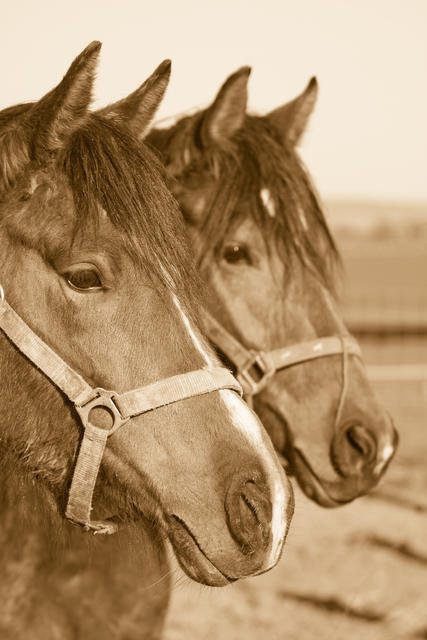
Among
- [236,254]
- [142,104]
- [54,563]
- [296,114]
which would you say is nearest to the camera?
[142,104]

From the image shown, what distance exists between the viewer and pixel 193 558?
230 cm

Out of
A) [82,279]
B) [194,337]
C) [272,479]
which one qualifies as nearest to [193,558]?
[272,479]

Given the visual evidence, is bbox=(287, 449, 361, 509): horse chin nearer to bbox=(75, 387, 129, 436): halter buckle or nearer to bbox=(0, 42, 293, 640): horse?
bbox=(0, 42, 293, 640): horse

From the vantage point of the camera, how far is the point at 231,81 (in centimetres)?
352

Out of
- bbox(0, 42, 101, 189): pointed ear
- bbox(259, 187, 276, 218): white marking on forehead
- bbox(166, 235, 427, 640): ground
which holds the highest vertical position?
bbox(0, 42, 101, 189): pointed ear

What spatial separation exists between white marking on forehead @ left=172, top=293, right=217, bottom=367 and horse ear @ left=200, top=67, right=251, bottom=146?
143 centimetres

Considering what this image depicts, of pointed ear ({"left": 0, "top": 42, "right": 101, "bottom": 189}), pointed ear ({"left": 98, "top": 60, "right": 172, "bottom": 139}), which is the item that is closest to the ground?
pointed ear ({"left": 98, "top": 60, "right": 172, "bottom": 139})

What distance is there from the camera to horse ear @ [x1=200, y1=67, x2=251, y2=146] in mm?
3531

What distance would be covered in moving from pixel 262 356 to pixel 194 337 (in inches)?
43.8

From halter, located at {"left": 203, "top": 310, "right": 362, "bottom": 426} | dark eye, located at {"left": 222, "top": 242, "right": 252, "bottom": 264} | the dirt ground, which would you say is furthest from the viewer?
the dirt ground

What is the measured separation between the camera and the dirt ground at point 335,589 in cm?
549

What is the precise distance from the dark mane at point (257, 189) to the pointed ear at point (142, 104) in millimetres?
745

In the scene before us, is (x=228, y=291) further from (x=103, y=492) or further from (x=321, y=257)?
(x=103, y=492)

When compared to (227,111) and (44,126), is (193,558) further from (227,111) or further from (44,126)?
(227,111)
